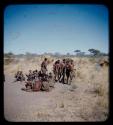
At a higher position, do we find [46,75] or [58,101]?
[46,75]

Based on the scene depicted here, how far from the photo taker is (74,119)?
11.8ft

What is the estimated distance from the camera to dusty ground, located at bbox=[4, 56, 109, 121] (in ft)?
11.8

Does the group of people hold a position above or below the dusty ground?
above

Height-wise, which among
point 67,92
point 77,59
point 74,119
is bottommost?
point 74,119

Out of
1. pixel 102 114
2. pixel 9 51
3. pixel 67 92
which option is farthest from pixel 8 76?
pixel 102 114

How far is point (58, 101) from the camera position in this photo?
361 cm

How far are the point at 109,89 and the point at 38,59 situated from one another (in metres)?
0.77

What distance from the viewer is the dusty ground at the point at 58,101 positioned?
360cm

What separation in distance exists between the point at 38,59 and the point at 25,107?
497 mm

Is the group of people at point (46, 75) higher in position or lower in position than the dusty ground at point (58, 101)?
higher

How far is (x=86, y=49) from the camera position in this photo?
3.72 m

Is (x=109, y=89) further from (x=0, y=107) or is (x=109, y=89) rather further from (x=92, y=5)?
(x=0, y=107)

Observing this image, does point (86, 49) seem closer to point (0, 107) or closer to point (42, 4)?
point (42, 4)
